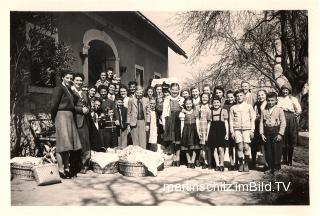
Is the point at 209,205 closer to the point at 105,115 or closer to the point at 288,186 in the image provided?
the point at 288,186

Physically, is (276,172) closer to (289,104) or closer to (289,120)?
(289,120)

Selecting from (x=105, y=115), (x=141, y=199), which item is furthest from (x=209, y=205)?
(x=105, y=115)

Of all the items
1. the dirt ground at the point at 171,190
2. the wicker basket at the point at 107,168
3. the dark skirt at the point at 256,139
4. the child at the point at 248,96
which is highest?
the child at the point at 248,96

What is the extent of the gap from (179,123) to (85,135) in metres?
1.35

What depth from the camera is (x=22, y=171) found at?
18.3 feet

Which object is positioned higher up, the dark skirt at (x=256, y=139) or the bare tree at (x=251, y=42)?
the bare tree at (x=251, y=42)

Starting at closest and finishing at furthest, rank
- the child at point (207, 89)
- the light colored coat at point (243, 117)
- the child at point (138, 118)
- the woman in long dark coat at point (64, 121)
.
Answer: the woman in long dark coat at point (64, 121)
the light colored coat at point (243, 117)
the child at point (207, 89)
the child at point (138, 118)

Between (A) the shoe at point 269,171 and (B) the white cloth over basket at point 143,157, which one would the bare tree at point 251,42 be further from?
(B) the white cloth over basket at point 143,157

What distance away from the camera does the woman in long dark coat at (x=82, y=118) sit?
558cm

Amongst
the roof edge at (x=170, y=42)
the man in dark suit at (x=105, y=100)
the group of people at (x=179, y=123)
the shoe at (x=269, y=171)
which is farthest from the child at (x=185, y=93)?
the shoe at (x=269, y=171)

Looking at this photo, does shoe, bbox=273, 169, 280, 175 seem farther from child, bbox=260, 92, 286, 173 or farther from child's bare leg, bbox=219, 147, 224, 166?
child's bare leg, bbox=219, 147, 224, 166

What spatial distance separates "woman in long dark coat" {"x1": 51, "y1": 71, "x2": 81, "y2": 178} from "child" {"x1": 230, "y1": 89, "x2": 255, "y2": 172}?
2.14m

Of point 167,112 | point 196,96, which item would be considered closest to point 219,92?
point 196,96
